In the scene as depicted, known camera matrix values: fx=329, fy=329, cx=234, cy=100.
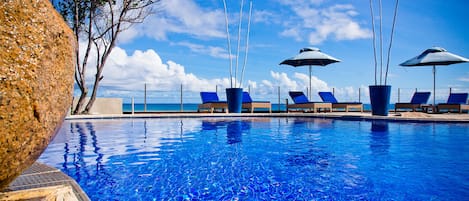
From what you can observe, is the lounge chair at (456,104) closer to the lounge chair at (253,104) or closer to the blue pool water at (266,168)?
the lounge chair at (253,104)

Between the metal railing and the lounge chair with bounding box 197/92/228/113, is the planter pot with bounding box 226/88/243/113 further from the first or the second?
the metal railing

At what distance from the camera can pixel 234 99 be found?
1457 cm

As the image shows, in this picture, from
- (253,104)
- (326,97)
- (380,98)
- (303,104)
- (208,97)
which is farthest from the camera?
(326,97)

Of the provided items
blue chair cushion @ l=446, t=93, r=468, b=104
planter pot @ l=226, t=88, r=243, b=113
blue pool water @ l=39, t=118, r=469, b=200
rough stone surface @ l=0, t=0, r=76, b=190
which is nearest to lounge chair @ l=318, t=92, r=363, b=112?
planter pot @ l=226, t=88, r=243, b=113

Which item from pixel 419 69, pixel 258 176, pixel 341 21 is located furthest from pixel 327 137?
pixel 419 69

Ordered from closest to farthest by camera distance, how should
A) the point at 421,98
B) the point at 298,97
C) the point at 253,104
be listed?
the point at 253,104 < the point at 298,97 < the point at 421,98

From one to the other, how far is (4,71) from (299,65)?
1651 centimetres

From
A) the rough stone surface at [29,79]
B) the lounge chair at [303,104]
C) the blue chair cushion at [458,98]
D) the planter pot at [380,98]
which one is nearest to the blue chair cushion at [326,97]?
the lounge chair at [303,104]

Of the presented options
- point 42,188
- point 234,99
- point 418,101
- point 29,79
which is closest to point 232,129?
point 234,99

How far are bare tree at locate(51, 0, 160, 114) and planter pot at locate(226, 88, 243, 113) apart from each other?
17.6ft

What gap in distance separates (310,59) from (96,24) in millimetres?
9838

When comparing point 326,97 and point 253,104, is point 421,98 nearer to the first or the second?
point 326,97

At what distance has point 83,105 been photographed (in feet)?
46.1

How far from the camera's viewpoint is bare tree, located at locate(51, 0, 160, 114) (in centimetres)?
1377
